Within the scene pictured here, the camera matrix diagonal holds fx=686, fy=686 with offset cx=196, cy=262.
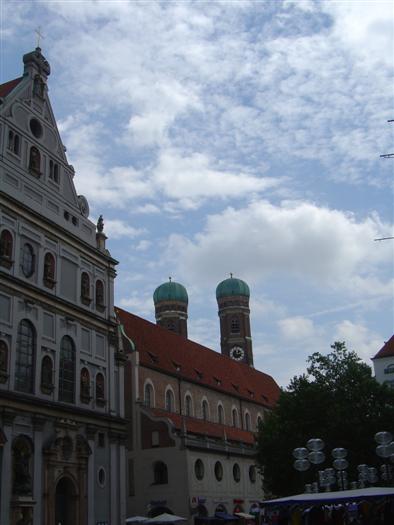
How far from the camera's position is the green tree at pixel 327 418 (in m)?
41.0

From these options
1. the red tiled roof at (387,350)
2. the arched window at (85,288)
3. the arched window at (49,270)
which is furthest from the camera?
the red tiled roof at (387,350)

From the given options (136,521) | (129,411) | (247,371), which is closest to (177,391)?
(129,411)

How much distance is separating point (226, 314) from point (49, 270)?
6439 centimetres

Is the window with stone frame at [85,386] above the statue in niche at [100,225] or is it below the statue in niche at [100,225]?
below

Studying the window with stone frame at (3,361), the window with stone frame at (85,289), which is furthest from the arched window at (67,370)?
the window with stone frame at (3,361)

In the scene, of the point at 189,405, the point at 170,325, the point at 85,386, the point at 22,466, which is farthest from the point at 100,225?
the point at 170,325

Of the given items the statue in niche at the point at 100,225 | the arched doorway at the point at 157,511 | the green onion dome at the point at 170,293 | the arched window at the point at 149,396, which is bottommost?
the arched doorway at the point at 157,511

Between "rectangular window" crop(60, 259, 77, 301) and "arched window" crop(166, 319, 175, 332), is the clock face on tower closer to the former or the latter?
"arched window" crop(166, 319, 175, 332)

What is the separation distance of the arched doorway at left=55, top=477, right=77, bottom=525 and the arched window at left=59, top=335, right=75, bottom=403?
13.5 ft

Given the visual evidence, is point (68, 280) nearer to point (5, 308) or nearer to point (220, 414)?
point (5, 308)

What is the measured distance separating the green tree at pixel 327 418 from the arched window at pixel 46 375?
53.5ft

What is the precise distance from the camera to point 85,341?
38031 mm

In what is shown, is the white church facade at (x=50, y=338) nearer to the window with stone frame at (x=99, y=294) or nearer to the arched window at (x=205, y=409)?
the window with stone frame at (x=99, y=294)

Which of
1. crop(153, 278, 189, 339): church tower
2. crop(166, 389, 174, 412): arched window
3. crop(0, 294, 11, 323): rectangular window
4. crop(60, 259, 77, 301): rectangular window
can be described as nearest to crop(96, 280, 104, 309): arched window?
crop(60, 259, 77, 301): rectangular window
